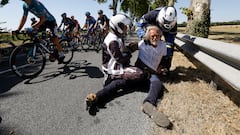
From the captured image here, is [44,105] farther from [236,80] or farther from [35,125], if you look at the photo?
[236,80]

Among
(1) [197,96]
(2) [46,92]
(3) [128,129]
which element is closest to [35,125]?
(3) [128,129]

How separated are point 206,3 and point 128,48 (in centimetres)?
523

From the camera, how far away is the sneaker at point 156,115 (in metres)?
2.87

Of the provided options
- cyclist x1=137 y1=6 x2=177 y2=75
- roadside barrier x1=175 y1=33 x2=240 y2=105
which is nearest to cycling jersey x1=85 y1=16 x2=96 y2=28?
cyclist x1=137 y1=6 x2=177 y2=75

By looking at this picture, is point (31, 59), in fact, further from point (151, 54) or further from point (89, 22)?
point (89, 22)

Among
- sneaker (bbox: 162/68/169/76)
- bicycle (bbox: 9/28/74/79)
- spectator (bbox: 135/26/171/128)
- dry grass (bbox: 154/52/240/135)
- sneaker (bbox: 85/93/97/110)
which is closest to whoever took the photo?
dry grass (bbox: 154/52/240/135)

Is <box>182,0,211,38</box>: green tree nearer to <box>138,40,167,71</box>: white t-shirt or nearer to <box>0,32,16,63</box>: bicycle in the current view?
<box>138,40,167,71</box>: white t-shirt

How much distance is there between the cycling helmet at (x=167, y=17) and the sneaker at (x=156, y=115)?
2.15m

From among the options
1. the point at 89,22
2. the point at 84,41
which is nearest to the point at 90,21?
the point at 89,22

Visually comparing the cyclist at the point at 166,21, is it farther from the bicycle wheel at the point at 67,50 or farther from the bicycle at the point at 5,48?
the bicycle at the point at 5,48

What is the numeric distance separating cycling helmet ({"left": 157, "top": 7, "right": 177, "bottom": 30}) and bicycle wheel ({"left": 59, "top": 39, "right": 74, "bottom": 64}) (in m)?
3.81

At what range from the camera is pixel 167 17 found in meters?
4.82

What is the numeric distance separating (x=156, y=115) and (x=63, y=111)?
1377 millimetres

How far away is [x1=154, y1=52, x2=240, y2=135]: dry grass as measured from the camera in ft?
9.15
